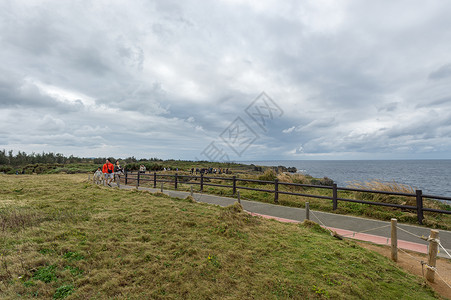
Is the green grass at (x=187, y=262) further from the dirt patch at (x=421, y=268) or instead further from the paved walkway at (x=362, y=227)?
the paved walkway at (x=362, y=227)

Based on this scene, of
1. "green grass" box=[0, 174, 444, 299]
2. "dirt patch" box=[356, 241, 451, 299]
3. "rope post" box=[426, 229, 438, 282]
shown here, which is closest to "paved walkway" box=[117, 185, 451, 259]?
"dirt patch" box=[356, 241, 451, 299]

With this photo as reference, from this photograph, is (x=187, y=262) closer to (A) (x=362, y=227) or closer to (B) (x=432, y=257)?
(B) (x=432, y=257)

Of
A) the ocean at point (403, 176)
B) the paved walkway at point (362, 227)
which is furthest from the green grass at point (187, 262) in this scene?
the ocean at point (403, 176)

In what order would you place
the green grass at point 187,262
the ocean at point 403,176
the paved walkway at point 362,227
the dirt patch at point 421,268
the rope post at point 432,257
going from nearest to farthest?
the green grass at point 187,262, the dirt patch at point 421,268, the rope post at point 432,257, the paved walkway at point 362,227, the ocean at point 403,176

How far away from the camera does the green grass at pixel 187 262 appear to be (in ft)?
9.82

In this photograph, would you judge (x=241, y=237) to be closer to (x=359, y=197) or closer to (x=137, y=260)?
(x=137, y=260)

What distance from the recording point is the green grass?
2.99 metres

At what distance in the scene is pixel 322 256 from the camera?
13.2ft

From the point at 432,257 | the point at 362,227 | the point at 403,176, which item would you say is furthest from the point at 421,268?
the point at 403,176

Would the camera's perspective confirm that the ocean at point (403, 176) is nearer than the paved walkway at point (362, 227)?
No

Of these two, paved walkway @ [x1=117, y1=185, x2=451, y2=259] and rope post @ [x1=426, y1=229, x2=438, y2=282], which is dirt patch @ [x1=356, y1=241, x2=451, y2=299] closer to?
rope post @ [x1=426, y1=229, x2=438, y2=282]

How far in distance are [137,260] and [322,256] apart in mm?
3440

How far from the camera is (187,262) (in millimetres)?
3709

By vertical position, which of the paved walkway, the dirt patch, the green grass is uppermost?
the green grass
